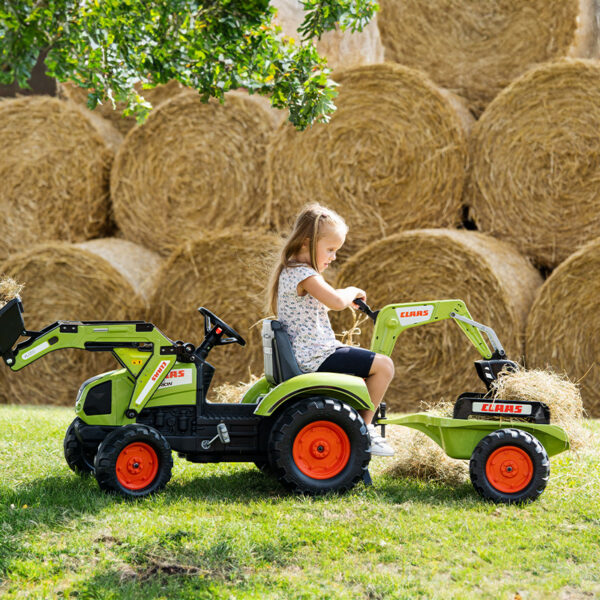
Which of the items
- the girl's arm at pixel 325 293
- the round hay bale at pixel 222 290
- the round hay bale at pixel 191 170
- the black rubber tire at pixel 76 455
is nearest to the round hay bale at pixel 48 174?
the round hay bale at pixel 191 170

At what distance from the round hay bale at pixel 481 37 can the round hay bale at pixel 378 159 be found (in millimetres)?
535

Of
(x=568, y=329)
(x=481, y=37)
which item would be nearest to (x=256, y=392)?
(x=568, y=329)

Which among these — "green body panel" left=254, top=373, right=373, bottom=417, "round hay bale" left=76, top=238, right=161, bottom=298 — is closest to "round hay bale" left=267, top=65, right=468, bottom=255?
"round hay bale" left=76, top=238, right=161, bottom=298

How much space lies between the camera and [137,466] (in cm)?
363

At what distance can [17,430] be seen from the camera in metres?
5.25

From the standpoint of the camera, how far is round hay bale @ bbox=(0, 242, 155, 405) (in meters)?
6.95

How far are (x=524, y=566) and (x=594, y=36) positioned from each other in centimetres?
507

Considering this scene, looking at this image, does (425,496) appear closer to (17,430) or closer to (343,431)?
(343,431)

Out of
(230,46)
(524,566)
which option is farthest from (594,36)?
(524,566)

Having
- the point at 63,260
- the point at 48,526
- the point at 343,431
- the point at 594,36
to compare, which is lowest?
the point at 48,526

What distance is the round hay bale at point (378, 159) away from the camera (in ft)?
21.1

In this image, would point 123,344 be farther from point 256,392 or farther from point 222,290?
point 222,290

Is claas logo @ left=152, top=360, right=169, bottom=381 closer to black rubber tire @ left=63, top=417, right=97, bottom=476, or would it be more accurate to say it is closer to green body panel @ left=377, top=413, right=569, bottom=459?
black rubber tire @ left=63, top=417, right=97, bottom=476

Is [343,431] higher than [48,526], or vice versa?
[343,431]
